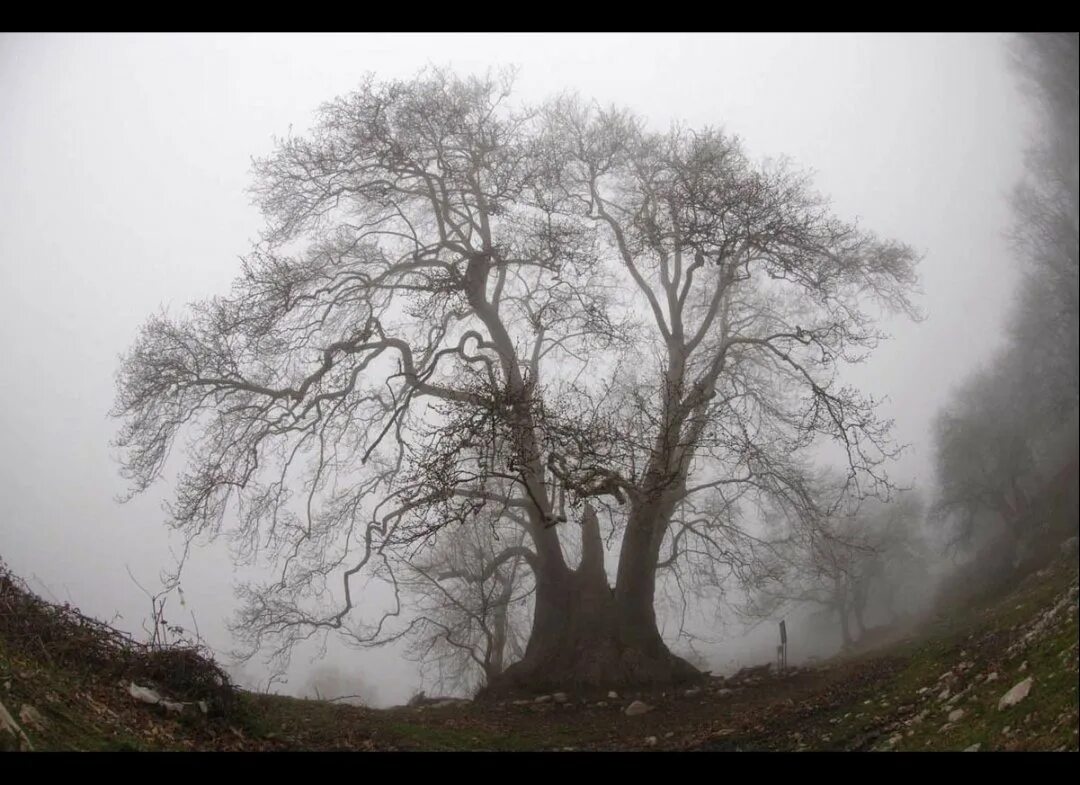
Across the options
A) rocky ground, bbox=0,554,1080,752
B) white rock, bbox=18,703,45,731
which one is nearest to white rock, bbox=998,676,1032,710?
rocky ground, bbox=0,554,1080,752

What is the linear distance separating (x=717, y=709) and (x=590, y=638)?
1.87m

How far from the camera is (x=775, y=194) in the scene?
8180mm

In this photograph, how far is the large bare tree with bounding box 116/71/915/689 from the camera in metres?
8.20

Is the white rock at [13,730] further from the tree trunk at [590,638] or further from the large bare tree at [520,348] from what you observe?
the tree trunk at [590,638]

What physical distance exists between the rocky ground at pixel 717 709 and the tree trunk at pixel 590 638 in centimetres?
30

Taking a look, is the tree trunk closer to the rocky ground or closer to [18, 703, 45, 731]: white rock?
the rocky ground

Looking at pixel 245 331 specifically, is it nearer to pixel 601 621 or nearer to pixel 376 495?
pixel 376 495

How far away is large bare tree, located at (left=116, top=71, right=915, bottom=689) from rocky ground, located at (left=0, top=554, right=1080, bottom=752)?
1108 mm

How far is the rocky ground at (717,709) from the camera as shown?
4.81 metres

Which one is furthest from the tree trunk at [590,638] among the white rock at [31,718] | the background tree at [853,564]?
the white rock at [31,718]

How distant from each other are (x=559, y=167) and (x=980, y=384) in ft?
18.5

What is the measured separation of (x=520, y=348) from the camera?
30.2 ft

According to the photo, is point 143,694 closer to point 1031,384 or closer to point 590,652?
point 590,652
